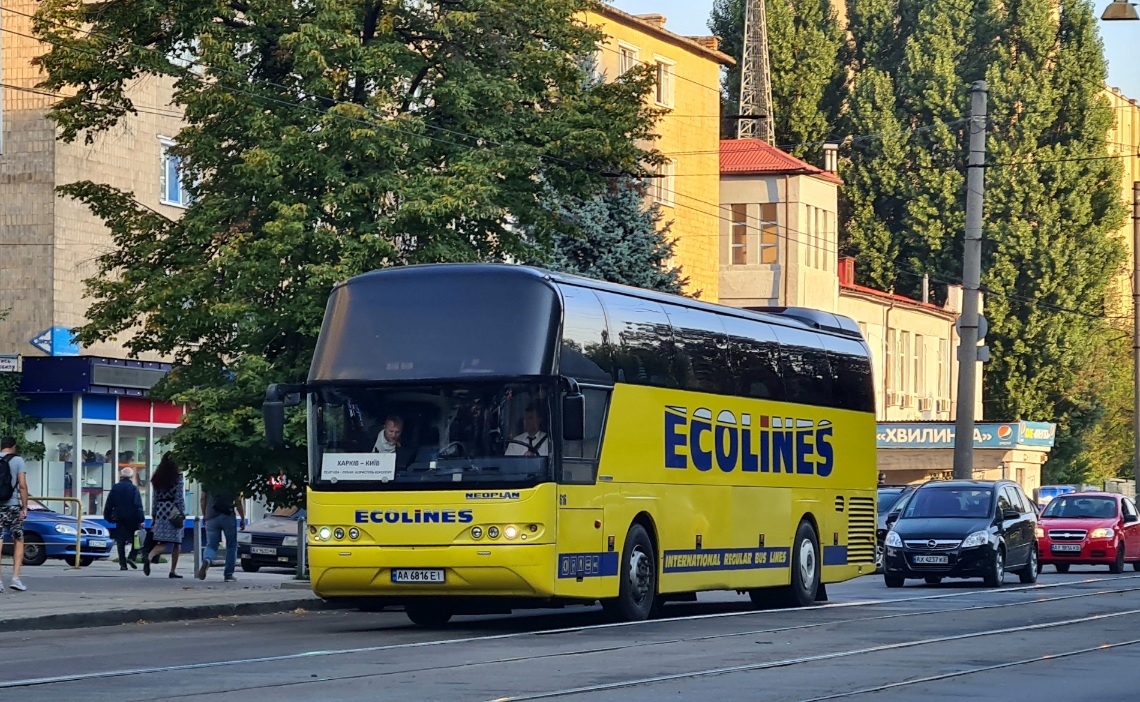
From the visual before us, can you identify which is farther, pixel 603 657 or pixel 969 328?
pixel 969 328

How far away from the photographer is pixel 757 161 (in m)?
68.8

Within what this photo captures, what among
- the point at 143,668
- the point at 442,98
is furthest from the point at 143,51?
the point at 143,668

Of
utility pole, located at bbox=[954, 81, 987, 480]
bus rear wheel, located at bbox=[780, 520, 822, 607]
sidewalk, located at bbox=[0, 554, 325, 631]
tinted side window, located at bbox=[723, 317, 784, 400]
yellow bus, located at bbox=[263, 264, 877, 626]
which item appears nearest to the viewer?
yellow bus, located at bbox=[263, 264, 877, 626]

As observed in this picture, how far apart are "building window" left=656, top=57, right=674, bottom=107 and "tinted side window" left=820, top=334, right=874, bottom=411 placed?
32715 millimetres

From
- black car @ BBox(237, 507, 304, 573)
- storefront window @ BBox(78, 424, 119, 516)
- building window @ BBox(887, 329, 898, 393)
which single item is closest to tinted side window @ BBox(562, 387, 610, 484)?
black car @ BBox(237, 507, 304, 573)

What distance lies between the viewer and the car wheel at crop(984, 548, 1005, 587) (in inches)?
1232

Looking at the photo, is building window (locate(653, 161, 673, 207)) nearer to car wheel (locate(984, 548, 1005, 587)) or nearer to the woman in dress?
car wheel (locate(984, 548, 1005, 587))

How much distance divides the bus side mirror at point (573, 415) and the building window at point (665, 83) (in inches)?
1647

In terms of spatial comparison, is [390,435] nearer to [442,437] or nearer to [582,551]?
[442,437]

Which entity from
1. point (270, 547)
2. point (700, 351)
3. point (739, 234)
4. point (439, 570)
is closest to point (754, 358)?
point (700, 351)

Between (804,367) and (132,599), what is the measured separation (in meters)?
8.53

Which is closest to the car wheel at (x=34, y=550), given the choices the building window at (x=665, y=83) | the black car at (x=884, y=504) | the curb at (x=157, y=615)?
the curb at (x=157, y=615)

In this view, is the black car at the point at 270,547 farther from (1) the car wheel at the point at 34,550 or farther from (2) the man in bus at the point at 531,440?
(2) the man in bus at the point at 531,440

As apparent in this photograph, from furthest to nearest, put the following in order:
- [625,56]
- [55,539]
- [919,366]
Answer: [919,366] → [625,56] → [55,539]
